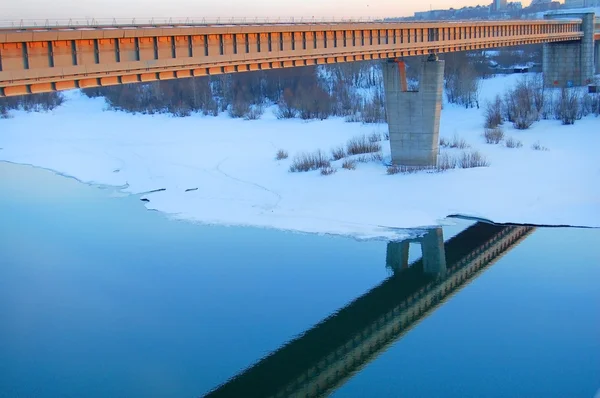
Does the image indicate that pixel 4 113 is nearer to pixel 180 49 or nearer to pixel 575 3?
pixel 180 49

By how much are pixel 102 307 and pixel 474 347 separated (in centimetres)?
863

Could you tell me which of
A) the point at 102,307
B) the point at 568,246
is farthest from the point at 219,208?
the point at 568,246

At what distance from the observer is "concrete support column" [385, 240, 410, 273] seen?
20.8 meters

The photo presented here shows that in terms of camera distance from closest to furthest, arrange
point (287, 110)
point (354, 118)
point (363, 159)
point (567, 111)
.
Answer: point (363, 159)
point (567, 111)
point (354, 118)
point (287, 110)

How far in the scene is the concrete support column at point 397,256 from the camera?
68.4ft

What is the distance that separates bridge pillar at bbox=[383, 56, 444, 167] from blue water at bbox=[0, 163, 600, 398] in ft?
27.2

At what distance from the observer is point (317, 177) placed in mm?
30625

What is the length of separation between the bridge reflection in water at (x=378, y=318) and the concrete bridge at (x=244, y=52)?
Answer: 7.91 meters

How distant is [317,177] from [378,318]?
14077mm

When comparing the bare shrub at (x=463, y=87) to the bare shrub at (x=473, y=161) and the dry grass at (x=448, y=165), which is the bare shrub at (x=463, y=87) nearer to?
the bare shrub at (x=473, y=161)

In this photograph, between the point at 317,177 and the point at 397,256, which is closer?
the point at 397,256

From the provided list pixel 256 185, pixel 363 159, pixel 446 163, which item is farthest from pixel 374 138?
pixel 256 185

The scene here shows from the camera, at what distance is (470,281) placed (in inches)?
773

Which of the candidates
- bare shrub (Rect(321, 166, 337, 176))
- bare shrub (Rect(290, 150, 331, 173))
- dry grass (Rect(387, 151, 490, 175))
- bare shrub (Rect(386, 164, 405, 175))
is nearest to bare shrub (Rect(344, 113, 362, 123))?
bare shrub (Rect(290, 150, 331, 173))
